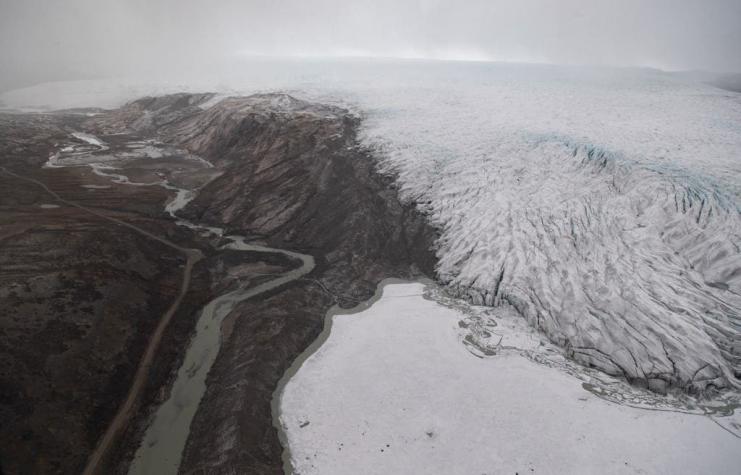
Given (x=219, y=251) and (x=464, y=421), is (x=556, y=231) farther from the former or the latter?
(x=219, y=251)

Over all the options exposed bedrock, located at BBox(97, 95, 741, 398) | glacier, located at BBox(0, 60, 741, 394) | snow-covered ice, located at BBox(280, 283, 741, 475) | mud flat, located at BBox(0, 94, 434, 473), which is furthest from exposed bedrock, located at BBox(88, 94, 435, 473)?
glacier, located at BBox(0, 60, 741, 394)

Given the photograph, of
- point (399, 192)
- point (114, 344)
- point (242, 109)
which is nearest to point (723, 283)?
point (399, 192)

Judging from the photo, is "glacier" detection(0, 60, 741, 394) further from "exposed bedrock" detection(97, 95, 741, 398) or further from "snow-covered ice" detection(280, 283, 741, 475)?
"snow-covered ice" detection(280, 283, 741, 475)

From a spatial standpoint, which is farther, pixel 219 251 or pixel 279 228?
pixel 279 228

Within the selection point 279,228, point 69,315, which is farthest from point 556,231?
point 69,315

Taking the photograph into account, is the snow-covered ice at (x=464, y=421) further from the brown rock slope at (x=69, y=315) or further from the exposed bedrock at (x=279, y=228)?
the brown rock slope at (x=69, y=315)

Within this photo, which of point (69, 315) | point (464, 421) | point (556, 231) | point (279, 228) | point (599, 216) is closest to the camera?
point (464, 421)

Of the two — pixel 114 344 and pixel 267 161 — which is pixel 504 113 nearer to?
pixel 267 161
